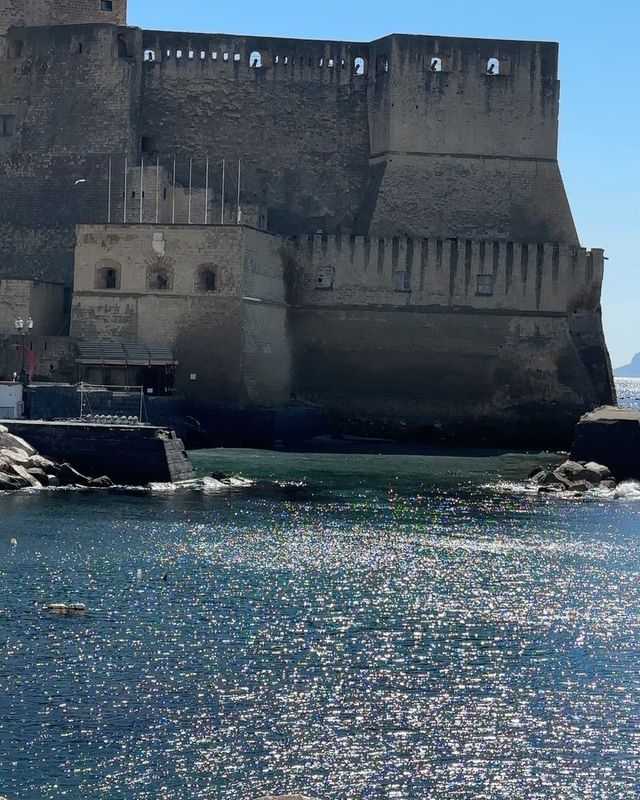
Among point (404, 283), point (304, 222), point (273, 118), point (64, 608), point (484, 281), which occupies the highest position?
point (273, 118)

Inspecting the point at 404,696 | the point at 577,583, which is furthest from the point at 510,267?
the point at 404,696

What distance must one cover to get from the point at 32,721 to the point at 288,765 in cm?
207

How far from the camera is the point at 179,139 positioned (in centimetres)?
3847

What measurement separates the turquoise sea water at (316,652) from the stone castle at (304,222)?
11021 millimetres

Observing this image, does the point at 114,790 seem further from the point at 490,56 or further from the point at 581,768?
the point at 490,56

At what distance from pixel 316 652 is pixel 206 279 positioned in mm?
20219

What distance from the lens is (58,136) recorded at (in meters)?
37.9

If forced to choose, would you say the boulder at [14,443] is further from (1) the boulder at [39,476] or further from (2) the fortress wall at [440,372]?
(2) the fortress wall at [440,372]

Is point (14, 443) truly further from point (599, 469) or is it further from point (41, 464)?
point (599, 469)

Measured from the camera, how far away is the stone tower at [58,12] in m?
38.6

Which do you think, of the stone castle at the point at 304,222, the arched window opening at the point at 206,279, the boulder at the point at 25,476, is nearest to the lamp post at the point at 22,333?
the stone castle at the point at 304,222

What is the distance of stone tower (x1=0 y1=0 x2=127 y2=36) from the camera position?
38.6 meters

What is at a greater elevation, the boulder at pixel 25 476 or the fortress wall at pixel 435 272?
the fortress wall at pixel 435 272

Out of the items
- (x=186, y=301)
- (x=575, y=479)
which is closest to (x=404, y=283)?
(x=186, y=301)
